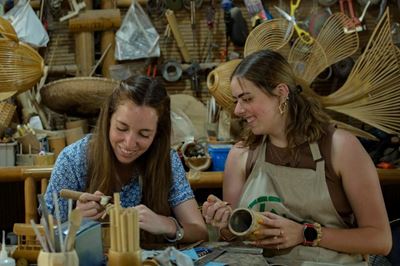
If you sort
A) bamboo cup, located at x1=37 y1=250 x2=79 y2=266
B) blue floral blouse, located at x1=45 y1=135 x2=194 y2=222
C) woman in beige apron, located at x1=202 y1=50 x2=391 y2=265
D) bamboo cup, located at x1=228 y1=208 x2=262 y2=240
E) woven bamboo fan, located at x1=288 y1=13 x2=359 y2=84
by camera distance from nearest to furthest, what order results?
bamboo cup, located at x1=37 y1=250 x2=79 y2=266, bamboo cup, located at x1=228 y1=208 x2=262 y2=240, woman in beige apron, located at x1=202 y1=50 x2=391 y2=265, blue floral blouse, located at x1=45 y1=135 x2=194 y2=222, woven bamboo fan, located at x1=288 y1=13 x2=359 y2=84

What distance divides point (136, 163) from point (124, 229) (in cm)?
91

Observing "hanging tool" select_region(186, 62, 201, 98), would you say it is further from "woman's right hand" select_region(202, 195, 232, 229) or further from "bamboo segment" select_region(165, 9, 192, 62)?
"woman's right hand" select_region(202, 195, 232, 229)

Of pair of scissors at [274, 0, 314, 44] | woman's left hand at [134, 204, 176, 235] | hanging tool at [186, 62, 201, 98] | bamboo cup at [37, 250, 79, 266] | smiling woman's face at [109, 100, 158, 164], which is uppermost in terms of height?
pair of scissors at [274, 0, 314, 44]

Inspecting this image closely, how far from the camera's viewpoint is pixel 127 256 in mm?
1155

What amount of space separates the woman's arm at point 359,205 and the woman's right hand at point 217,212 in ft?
1.30

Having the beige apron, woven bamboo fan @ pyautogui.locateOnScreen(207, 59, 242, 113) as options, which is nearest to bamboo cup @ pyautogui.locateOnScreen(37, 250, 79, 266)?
the beige apron

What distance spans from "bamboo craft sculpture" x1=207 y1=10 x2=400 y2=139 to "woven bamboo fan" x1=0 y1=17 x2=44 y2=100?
3.05 feet

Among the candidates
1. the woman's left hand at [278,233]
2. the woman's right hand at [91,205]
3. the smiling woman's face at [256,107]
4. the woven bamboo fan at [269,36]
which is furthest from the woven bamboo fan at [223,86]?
the woman's right hand at [91,205]

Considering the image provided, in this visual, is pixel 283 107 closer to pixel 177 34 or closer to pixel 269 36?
pixel 269 36

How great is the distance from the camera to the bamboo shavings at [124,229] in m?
1.12

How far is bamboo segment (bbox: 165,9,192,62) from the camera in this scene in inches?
132

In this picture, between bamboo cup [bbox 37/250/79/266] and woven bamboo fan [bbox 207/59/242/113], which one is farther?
woven bamboo fan [bbox 207/59/242/113]

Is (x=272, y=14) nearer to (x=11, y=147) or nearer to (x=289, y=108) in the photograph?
(x=289, y=108)

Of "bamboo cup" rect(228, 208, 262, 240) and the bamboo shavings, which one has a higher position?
the bamboo shavings
